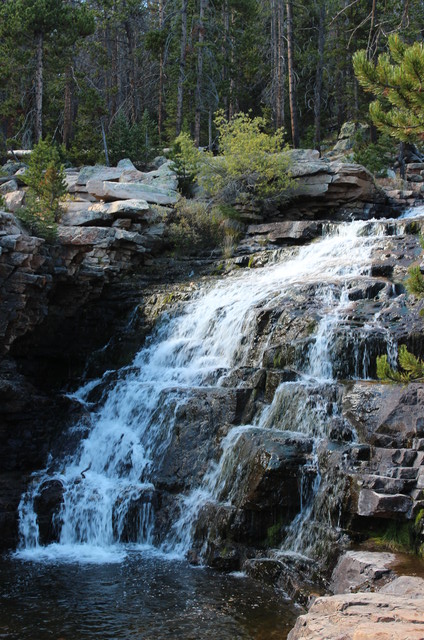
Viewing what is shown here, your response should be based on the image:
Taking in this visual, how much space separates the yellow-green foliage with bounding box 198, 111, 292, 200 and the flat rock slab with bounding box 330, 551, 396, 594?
15896 mm

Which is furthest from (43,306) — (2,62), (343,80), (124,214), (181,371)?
(343,80)

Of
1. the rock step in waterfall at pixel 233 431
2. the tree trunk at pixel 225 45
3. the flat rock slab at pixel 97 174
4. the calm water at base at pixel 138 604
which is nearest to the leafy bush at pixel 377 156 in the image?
the tree trunk at pixel 225 45

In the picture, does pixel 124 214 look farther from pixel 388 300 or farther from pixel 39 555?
pixel 39 555

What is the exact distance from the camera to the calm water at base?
305 inches

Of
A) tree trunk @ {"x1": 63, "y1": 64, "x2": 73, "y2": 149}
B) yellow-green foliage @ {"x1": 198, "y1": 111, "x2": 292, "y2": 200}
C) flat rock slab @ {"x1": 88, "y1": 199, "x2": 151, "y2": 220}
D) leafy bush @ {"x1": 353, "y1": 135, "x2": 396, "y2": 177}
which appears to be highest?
tree trunk @ {"x1": 63, "y1": 64, "x2": 73, "y2": 149}

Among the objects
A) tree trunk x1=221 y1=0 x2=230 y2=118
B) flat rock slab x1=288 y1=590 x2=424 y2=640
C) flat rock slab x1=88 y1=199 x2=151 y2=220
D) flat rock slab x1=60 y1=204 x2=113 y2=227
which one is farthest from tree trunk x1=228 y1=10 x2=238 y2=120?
flat rock slab x1=288 y1=590 x2=424 y2=640

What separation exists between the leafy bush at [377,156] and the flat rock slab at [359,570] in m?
20.2

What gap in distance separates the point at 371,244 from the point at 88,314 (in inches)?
328

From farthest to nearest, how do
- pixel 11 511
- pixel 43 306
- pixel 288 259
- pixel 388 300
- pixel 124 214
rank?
pixel 124 214 < pixel 288 259 < pixel 43 306 < pixel 388 300 < pixel 11 511

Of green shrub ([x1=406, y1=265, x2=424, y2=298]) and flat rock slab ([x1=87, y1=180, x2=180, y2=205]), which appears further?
flat rock slab ([x1=87, y1=180, x2=180, y2=205])

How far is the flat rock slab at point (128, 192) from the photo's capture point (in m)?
22.7

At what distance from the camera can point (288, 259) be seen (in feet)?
60.7

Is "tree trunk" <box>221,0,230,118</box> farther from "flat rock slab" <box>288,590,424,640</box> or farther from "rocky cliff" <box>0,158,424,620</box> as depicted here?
"flat rock slab" <box>288,590,424,640</box>

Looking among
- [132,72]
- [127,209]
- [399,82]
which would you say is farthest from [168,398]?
[132,72]
